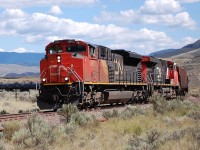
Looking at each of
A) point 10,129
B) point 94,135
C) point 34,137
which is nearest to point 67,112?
point 10,129

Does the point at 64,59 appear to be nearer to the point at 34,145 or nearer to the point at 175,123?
the point at 175,123

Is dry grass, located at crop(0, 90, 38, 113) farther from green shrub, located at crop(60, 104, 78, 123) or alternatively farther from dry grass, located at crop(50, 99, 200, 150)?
dry grass, located at crop(50, 99, 200, 150)

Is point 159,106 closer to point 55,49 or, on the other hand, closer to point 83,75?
point 83,75

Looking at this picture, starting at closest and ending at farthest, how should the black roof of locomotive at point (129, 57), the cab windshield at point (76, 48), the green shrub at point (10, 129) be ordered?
the green shrub at point (10, 129)
the cab windshield at point (76, 48)
the black roof of locomotive at point (129, 57)

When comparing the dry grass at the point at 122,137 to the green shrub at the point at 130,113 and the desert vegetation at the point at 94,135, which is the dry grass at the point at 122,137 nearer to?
the desert vegetation at the point at 94,135

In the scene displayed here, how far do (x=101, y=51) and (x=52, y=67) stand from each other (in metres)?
3.52

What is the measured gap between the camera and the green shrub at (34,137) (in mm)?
10594

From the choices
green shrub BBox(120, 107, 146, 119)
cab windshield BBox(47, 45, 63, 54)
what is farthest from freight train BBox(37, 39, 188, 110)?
green shrub BBox(120, 107, 146, 119)

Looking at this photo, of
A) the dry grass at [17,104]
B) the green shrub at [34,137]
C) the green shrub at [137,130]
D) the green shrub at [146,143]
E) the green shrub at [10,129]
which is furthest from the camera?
the dry grass at [17,104]

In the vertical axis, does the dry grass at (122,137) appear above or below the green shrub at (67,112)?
below

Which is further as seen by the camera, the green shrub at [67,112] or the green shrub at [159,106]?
the green shrub at [159,106]

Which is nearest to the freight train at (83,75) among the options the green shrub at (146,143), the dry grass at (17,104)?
the dry grass at (17,104)

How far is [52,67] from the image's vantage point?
68.7 ft

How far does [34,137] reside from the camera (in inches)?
432
